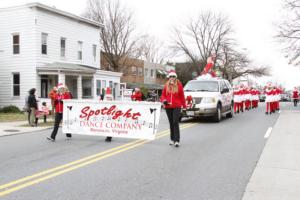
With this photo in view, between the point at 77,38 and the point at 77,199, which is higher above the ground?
the point at 77,38

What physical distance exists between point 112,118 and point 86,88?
22435mm

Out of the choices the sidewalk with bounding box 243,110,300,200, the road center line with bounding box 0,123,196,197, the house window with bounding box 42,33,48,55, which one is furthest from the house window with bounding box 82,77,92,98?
the sidewalk with bounding box 243,110,300,200

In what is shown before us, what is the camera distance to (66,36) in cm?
3112

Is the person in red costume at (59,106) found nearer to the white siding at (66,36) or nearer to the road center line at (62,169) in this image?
the road center line at (62,169)


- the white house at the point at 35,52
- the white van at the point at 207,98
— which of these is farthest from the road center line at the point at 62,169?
the white house at the point at 35,52

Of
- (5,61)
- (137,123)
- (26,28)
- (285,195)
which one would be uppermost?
(26,28)

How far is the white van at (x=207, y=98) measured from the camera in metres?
16.5

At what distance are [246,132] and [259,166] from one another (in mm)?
5647

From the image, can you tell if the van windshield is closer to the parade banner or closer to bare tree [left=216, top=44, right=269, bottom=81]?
the parade banner

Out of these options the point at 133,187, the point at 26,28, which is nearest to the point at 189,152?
the point at 133,187

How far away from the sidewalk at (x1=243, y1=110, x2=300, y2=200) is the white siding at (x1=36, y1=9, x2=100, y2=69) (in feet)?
69.9

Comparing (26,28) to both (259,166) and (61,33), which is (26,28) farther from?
(259,166)

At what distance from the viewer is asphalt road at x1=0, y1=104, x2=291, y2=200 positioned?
5723mm

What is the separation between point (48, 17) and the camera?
2888 centimetres
